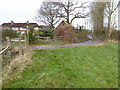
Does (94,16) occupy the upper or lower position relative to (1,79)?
upper

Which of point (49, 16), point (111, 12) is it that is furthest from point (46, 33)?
point (111, 12)

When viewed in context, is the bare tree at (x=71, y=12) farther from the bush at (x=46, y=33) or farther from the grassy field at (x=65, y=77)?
the grassy field at (x=65, y=77)

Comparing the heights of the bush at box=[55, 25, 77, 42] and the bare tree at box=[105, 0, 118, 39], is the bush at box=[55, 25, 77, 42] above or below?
below

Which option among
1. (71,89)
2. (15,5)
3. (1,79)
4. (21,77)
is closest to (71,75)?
(71,89)

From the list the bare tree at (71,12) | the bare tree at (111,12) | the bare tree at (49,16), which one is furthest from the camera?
the bare tree at (71,12)

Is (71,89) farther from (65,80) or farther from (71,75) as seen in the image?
(71,75)

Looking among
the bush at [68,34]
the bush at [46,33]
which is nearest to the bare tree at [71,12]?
the bush at [46,33]

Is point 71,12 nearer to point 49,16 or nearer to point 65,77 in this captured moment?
point 49,16

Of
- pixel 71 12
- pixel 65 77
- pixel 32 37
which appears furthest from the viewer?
pixel 71 12

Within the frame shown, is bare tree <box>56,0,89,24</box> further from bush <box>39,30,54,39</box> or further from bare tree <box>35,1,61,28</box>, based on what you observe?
bush <box>39,30,54,39</box>

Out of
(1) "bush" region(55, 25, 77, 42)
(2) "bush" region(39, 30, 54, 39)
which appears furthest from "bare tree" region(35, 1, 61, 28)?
(1) "bush" region(55, 25, 77, 42)

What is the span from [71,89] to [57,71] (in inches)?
19.8

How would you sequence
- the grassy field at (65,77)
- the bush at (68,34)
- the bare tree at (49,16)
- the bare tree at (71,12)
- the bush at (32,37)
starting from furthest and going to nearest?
the bare tree at (71,12), the bare tree at (49,16), the bush at (68,34), the bush at (32,37), the grassy field at (65,77)

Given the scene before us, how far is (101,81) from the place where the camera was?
1.38m
